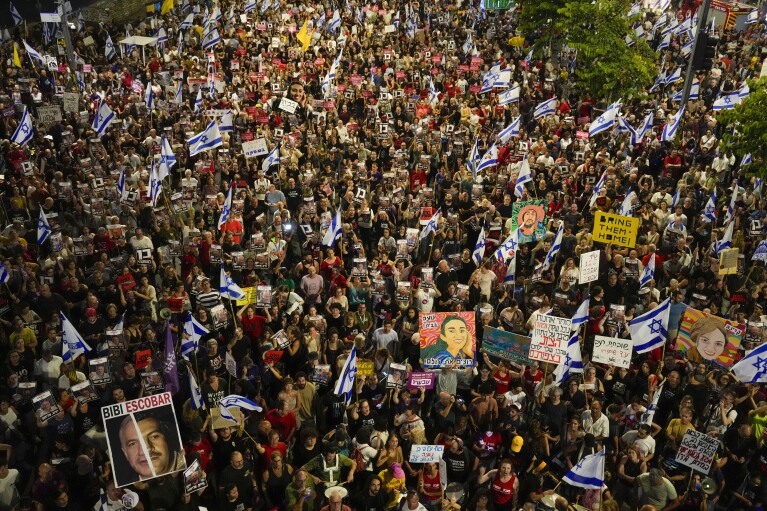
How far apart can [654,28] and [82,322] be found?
2670 centimetres

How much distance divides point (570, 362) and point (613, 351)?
671 mm

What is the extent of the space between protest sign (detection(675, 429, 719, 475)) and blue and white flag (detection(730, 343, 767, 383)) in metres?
1.32

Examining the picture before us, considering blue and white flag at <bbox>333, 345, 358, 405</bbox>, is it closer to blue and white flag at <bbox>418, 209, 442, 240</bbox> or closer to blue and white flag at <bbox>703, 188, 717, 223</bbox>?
blue and white flag at <bbox>418, 209, 442, 240</bbox>

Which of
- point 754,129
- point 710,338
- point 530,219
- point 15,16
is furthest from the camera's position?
point 15,16

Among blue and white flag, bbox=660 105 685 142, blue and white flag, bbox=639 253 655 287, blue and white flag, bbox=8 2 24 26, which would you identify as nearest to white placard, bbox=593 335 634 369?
blue and white flag, bbox=639 253 655 287

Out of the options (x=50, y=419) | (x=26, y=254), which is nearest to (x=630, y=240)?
(x=50, y=419)

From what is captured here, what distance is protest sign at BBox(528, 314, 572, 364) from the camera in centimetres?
1094

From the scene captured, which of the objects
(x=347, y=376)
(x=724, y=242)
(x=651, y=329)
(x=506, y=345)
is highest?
(x=347, y=376)

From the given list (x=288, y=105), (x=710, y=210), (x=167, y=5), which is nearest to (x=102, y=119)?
(x=288, y=105)

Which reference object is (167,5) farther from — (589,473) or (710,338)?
(589,473)

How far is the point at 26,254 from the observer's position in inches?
568

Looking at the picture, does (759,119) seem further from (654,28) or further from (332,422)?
(654,28)

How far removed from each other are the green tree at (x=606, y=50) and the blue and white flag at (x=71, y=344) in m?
17.9

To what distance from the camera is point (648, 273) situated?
44.2 feet
